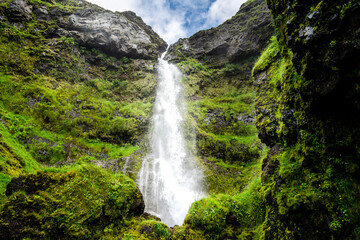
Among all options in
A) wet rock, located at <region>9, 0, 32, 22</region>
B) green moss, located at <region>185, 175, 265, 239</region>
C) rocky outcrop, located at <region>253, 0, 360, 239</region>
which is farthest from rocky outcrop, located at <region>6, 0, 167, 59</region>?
rocky outcrop, located at <region>253, 0, 360, 239</region>

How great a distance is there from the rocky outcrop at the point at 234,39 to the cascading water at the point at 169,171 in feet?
47.3

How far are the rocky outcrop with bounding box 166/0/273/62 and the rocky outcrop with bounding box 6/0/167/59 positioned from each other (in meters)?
9.13

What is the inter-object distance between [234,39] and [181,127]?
20.1 metres

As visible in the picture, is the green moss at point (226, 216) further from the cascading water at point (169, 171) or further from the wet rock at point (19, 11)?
the wet rock at point (19, 11)

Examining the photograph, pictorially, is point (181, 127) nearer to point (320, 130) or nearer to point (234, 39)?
point (320, 130)

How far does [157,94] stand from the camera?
22453 mm

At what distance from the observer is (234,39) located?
94.3 feet

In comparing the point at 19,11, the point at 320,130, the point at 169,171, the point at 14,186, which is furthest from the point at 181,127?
the point at 19,11

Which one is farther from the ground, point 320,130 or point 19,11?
point 19,11

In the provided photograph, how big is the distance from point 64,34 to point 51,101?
11934mm

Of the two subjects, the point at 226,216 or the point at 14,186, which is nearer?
the point at 14,186

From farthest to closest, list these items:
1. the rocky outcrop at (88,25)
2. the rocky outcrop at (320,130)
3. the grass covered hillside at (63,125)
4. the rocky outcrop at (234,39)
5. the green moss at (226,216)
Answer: the rocky outcrop at (234,39)
the rocky outcrop at (88,25)
the green moss at (226,216)
the grass covered hillside at (63,125)
the rocky outcrop at (320,130)

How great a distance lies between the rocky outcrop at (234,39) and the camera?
25406mm

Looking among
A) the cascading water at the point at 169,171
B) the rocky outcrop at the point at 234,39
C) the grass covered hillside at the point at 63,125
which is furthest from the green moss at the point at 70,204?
the rocky outcrop at the point at 234,39
